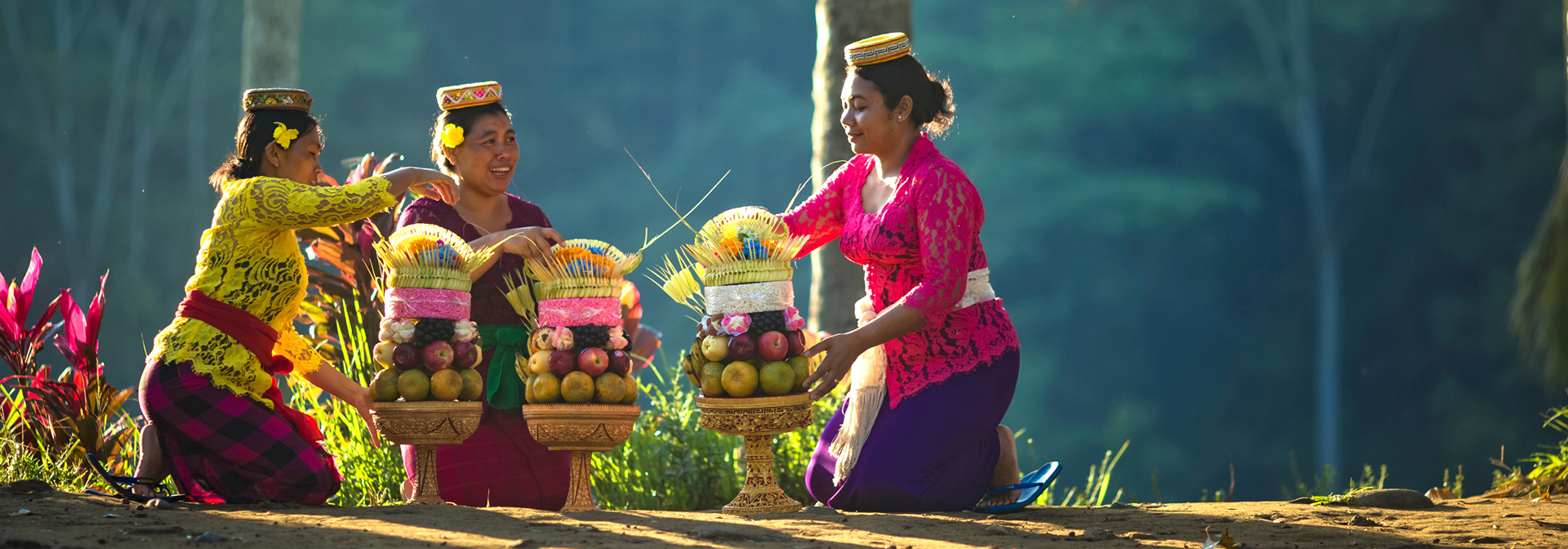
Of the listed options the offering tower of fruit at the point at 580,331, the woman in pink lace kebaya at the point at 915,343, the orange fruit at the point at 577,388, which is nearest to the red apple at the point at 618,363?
the offering tower of fruit at the point at 580,331

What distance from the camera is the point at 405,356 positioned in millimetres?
3090

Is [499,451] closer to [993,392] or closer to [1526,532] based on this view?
[993,392]

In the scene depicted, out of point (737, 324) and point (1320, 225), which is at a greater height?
point (1320, 225)

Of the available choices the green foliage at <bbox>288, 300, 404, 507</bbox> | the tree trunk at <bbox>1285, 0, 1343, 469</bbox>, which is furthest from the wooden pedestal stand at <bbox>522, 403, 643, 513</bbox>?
the tree trunk at <bbox>1285, 0, 1343, 469</bbox>

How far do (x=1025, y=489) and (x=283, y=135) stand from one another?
2.55 meters

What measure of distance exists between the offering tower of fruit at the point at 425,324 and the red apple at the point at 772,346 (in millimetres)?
844

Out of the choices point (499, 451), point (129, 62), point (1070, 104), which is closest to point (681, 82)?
point (1070, 104)

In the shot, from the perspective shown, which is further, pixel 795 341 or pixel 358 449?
pixel 358 449

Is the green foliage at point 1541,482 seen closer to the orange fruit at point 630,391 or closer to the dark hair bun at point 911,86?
the dark hair bun at point 911,86

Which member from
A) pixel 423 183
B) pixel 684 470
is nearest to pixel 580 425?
pixel 423 183

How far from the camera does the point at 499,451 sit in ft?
11.7

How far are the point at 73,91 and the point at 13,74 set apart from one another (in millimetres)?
814

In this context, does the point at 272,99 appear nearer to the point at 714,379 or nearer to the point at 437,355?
the point at 437,355

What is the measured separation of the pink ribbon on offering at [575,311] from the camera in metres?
3.18
